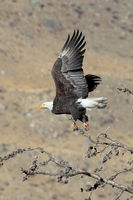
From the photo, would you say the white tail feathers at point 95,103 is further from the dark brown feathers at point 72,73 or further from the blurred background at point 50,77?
the blurred background at point 50,77

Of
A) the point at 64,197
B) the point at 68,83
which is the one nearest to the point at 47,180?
the point at 64,197

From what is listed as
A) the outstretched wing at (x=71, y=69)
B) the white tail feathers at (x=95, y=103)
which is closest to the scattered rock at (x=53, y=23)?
the outstretched wing at (x=71, y=69)

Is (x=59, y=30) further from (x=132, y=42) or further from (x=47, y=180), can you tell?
(x=47, y=180)

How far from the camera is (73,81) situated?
16594 mm

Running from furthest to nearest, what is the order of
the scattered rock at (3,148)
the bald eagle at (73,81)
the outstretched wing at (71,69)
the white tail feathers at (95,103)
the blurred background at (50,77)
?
the scattered rock at (3,148) < the blurred background at (50,77) < the outstretched wing at (71,69) < the bald eagle at (73,81) < the white tail feathers at (95,103)

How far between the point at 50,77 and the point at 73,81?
1130 inches

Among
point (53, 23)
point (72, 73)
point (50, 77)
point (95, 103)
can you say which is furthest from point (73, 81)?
point (53, 23)

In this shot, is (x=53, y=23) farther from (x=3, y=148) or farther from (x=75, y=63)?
(x=75, y=63)

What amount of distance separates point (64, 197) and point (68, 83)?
658 inches

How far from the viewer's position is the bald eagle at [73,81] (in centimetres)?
1636

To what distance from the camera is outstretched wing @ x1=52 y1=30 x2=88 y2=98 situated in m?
16.6

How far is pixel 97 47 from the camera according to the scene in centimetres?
5353

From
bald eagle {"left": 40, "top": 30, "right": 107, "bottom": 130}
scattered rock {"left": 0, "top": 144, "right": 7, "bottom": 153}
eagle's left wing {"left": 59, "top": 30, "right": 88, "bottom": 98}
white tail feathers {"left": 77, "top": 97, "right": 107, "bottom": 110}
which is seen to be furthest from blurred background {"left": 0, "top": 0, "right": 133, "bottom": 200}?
white tail feathers {"left": 77, "top": 97, "right": 107, "bottom": 110}

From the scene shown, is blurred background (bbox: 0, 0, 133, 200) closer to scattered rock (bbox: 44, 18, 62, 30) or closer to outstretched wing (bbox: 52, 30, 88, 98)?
scattered rock (bbox: 44, 18, 62, 30)
